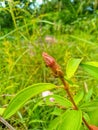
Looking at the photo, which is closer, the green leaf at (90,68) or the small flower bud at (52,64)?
the small flower bud at (52,64)

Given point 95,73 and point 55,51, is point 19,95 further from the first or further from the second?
point 55,51

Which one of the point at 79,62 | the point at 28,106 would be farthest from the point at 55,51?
the point at 79,62

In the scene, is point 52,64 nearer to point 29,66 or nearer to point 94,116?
point 94,116

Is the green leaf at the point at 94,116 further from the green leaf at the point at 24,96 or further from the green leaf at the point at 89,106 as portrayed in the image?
the green leaf at the point at 24,96

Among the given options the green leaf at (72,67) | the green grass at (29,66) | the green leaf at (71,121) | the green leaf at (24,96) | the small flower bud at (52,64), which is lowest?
the green grass at (29,66)

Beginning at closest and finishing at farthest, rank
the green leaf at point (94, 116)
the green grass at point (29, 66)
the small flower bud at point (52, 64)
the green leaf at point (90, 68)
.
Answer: the small flower bud at point (52, 64) < the green leaf at point (90, 68) < the green leaf at point (94, 116) < the green grass at point (29, 66)

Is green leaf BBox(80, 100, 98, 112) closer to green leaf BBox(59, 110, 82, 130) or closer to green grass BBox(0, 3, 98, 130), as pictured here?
green leaf BBox(59, 110, 82, 130)

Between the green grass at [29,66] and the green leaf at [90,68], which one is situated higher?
the green leaf at [90,68]

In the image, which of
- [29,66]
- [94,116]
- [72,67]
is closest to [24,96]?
[72,67]

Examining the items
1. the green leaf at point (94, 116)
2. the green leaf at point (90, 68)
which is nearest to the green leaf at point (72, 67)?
the green leaf at point (90, 68)
